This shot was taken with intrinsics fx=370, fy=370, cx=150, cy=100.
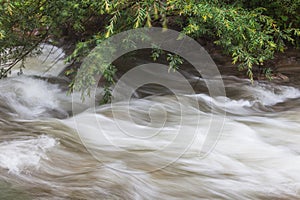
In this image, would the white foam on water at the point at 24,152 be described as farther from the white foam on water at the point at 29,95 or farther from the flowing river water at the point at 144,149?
the white foam on water at the point at 29,95

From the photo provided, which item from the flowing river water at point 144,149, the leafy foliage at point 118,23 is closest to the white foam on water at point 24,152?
the flowing river water at point 144,149

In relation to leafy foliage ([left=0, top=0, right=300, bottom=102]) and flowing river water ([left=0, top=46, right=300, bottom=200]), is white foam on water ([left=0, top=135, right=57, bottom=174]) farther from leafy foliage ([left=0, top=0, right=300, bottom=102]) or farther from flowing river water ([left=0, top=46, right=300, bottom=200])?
leafy foliage ([left=0, top=0, right=300, bottom=102])

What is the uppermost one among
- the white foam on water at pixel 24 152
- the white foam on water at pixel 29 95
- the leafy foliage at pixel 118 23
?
the leafy foliage at pixel 118 23

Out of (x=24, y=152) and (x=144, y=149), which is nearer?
(x=24, y=152)

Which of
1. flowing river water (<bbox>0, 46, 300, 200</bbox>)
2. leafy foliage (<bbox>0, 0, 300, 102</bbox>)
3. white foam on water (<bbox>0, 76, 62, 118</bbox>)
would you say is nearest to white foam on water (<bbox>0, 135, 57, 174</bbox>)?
flowing river water (<bbox>0, 46, 300, 200</bbox>)

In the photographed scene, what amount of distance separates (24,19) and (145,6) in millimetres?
1697

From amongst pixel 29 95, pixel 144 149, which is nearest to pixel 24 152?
pixel 144 149

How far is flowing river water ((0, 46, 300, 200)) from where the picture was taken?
2.65m

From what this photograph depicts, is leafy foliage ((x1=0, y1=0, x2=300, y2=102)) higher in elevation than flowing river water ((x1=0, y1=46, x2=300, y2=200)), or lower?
higher

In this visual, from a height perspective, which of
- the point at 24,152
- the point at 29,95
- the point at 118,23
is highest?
the point at 118,23

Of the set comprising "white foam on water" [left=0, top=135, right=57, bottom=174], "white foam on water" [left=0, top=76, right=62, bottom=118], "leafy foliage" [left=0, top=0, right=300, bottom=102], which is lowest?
"white foam on water" [left=0, top=135, right=57, bottom=174]

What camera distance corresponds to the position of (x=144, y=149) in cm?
348

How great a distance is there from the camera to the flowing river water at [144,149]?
8.71 feet

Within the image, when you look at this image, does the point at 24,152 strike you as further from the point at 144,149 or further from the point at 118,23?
the point at 118,23
